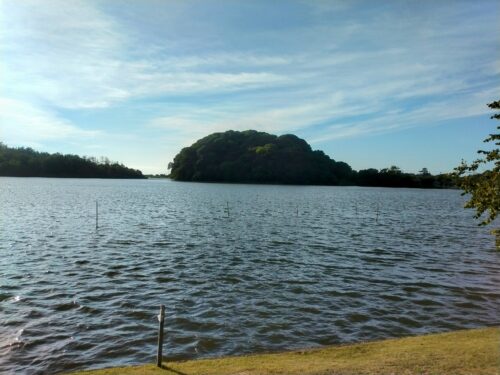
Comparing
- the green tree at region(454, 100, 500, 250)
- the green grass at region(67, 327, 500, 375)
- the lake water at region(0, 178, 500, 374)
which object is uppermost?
the green tree at region(454, 100, 500, 250)

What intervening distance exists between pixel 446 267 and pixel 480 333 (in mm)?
16511

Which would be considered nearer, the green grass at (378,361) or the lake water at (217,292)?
the green grass at (378,361)

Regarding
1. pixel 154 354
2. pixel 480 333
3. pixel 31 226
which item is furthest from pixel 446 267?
pixel 31 226

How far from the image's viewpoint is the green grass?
29.5 feet

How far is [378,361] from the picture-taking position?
9859mm

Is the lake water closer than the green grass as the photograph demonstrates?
No

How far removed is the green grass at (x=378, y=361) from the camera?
29.5 feet

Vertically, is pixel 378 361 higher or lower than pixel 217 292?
higher

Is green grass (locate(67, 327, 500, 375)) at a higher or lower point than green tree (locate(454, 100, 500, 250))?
lower

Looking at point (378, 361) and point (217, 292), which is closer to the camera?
point (378, 361)

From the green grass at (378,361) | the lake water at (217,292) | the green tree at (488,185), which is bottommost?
the lake water at (217,292)

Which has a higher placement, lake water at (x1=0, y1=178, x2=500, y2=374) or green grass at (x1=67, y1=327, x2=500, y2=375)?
green grass at (x1=67, y1=327, x2=500, y2=375)

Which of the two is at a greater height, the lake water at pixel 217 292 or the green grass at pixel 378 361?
the green grass at pixel 378 361

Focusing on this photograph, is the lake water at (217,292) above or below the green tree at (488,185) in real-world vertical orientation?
below
